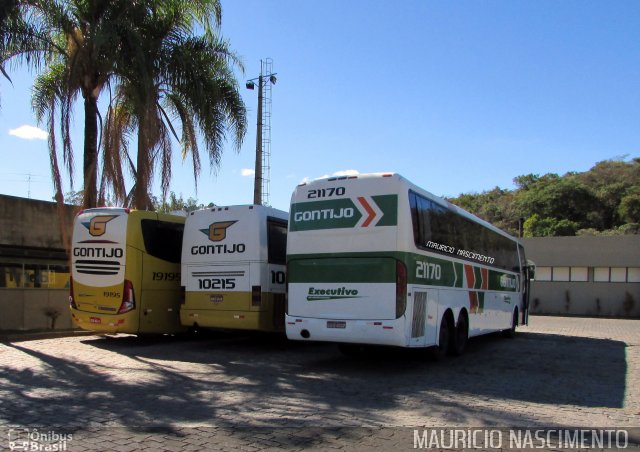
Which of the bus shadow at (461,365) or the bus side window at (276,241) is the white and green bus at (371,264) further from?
the bus side window at (276,241)

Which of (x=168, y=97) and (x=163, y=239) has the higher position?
(x=168, y=97)

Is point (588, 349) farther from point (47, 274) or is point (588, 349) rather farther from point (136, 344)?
point (47, 274)

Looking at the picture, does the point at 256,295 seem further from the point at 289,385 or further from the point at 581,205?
the point at 581,205

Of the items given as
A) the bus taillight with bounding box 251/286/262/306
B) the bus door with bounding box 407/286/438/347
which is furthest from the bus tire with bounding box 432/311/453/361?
the bus taillight with bounding box 251/286/262/306

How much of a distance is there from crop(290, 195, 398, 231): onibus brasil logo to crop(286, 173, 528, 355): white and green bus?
0.02 metres

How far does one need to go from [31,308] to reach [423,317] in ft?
39.9

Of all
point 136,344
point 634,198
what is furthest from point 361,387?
point 634,198

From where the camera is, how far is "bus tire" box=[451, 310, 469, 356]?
12.1 m

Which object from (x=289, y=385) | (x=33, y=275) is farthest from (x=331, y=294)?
(x=33, y=275)

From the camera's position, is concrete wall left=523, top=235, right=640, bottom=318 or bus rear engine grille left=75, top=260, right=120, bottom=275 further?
concrete wall left=523, top=235, right=640, bottom=318

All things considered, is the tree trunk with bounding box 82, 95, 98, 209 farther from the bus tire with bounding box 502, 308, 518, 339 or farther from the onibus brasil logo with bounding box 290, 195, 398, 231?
the bus tire with bounding box 502, 308, 518, 339

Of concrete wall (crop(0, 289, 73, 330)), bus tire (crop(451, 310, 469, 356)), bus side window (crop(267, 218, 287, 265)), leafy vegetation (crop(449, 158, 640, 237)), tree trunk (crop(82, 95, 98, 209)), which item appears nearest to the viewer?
bus tire (crop(451, 310, 469, 356))

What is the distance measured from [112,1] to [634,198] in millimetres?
54252

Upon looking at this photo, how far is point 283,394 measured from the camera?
8.07 m
